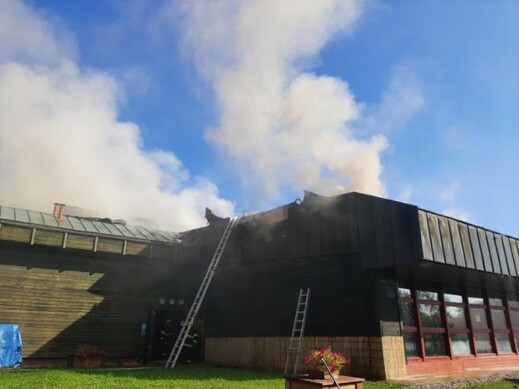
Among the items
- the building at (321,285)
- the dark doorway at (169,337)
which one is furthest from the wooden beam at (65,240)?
the dark doorway at (169,337)

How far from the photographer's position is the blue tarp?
15.5m

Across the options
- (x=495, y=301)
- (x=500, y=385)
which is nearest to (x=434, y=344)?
(x=500, y=385)

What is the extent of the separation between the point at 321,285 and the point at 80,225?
1250 centimetres

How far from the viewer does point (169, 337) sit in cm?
1973

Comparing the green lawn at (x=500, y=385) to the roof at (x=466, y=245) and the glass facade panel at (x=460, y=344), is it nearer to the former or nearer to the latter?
the roof at (x=466, y=245)

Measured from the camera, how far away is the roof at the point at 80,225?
1814 centimetres

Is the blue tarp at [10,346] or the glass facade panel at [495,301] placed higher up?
the glass facade panel at [495,301]

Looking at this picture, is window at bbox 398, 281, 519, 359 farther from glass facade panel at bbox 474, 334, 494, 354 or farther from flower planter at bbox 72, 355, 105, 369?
flower planter at bbox 72, 355, 105, 369

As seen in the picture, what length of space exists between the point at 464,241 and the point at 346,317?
4818 millimetres

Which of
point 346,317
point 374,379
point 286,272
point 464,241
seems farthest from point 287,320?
point 464,241

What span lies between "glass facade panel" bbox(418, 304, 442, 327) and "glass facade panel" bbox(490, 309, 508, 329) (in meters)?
4.58

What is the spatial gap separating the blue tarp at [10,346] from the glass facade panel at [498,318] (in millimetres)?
20311

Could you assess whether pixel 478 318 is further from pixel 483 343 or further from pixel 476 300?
pixel 483 343

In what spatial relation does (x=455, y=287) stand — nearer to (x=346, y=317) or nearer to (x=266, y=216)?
(x=346, y=317)
